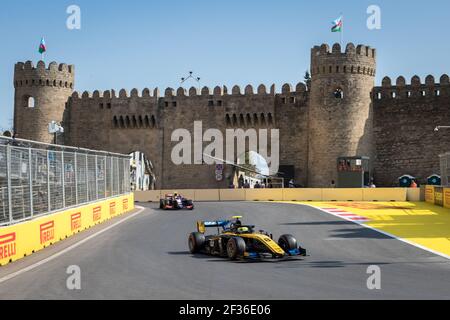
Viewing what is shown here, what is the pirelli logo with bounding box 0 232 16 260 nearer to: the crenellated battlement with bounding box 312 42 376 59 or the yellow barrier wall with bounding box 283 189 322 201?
the yellow barrier wall with bounding box 283 189 322 201

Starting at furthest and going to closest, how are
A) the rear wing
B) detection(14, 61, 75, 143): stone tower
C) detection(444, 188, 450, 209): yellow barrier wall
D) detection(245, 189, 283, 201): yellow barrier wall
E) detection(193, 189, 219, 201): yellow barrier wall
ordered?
detection(14, 61, 75, 143): stone tower → detection(193, 189, 219, 201): yellow barrier wall → detection(245, 189, 283, 201): yellow barrier wall → detection(444, 188, 450, 209): yellow barrier wall → the rear wing

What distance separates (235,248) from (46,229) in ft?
20.4

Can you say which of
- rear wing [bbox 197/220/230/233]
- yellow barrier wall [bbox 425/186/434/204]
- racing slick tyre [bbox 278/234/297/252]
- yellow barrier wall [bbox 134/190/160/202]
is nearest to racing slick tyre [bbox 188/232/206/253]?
rear wing [bbox 197/220/230/233]

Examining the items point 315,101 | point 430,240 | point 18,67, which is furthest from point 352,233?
point 18,67

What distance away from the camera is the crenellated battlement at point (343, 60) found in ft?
159

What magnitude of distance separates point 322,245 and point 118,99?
133 ft

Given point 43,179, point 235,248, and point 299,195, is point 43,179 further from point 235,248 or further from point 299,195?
point 299,195

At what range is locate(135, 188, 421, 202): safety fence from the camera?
4078 centimetres

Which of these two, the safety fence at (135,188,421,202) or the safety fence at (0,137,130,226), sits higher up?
the safety fence at (0,137,130,226)

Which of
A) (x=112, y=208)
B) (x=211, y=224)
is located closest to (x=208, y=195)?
(x=112, y=208)

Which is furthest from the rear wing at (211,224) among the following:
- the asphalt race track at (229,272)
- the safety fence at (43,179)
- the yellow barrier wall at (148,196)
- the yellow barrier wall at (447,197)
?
the yellow barrier wall at (148,196)

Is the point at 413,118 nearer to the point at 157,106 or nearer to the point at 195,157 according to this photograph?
the point at 195,157

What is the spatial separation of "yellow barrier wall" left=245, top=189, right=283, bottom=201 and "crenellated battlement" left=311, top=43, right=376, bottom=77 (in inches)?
433

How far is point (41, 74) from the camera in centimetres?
5534
